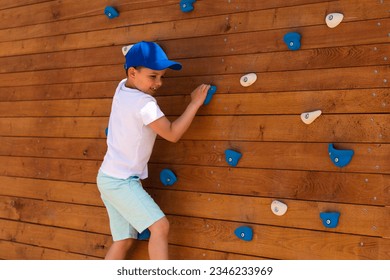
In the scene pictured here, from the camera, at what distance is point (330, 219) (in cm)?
238

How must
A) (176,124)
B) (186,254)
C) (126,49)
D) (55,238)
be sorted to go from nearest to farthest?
1. (176,124)
2. (186,254)
3. (126,49)
4. (55,238)

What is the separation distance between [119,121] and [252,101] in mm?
649

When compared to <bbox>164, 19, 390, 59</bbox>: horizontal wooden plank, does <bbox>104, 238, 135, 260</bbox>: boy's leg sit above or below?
below

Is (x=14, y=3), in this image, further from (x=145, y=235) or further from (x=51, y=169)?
(x=145, y=235)

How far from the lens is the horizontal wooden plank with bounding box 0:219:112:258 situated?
3.14 m

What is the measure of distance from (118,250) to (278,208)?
87cm

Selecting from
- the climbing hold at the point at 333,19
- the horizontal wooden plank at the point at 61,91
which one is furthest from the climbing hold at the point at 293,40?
the horizontal wooden plank at the point at 61,91

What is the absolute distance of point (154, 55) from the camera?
2637 mm

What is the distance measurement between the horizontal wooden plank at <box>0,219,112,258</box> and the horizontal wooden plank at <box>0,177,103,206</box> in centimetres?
18

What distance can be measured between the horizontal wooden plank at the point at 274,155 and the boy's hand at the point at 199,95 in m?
0.23

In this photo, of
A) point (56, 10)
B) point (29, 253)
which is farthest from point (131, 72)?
point (29, 253)

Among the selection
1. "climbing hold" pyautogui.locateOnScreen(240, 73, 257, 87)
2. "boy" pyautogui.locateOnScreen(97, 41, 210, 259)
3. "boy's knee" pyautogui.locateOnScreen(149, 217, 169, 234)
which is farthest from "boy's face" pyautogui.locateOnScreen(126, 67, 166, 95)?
"boy's knee" pyautogui.locateOnScreen(149, 217, 169, 234)

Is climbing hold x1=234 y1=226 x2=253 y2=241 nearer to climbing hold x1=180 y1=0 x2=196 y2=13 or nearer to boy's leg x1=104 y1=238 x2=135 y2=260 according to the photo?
boy's leg x1=104 y1=238 x2=135 y2=260

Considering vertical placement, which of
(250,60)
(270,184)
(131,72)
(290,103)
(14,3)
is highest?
(14,3)
